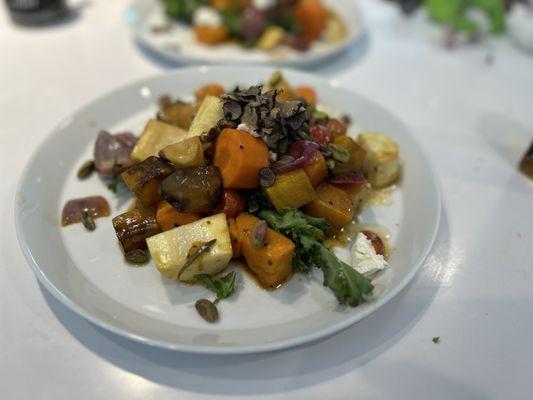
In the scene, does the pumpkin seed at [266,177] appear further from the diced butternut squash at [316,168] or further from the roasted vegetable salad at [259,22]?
the roasted vegetable salad at [259,22]

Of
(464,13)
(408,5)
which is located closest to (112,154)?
(408,5)

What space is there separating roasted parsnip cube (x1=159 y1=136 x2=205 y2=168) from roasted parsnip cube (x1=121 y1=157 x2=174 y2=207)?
0.13 ft

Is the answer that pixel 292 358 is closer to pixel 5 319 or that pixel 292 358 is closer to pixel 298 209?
pixel 298 209

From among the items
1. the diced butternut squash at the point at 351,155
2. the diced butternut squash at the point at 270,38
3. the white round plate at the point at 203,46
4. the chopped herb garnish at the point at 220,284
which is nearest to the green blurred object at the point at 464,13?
the white round plate at the point at 203,46

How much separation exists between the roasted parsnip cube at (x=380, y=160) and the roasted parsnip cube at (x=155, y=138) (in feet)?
2.77

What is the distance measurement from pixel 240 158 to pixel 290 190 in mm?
230

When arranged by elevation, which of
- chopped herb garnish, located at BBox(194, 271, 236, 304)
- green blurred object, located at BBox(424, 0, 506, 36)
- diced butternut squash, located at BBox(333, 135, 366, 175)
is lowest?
chopped herb garnish, located at BBox(194, 271, 236, 304)

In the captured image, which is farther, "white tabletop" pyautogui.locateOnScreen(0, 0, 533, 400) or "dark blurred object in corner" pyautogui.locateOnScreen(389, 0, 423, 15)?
"dark blurred object in corner" pyautogui.locateOnScreen(389, 0, 423, 15)

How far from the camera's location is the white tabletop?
1.46 m

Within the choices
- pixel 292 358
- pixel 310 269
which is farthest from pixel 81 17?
pixel 292 358

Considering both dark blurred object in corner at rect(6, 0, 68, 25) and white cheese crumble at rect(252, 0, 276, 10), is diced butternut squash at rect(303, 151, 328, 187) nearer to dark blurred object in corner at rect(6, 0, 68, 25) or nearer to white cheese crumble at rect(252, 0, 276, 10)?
white cheese crumble at rect(252, 0, 276, 10)

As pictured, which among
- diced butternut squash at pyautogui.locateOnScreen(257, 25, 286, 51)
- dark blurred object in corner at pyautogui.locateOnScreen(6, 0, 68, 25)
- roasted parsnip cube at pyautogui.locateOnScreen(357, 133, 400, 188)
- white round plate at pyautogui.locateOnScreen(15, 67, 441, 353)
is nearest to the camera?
white round plate at pyautogui.locateOnScreen(15, 67, 441, 353)

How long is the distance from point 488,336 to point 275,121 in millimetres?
1123

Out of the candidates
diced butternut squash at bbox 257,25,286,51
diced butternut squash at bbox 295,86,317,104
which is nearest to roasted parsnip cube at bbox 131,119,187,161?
diced butternut squash at bbox 295,86,317,104
